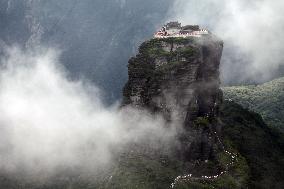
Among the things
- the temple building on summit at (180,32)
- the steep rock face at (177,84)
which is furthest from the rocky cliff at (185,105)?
the temple building on summit at (180,32)

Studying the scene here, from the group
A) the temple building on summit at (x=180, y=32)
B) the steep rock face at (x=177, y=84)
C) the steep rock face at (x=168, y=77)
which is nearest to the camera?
the steep rock face at (x=168, y=77)

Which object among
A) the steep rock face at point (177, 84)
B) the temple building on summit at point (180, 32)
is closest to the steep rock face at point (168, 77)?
the steep rock face at point (177, 84)

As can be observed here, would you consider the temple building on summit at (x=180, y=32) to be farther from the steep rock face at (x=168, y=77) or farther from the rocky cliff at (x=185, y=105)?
the steep rock face at (x=168, y=77)

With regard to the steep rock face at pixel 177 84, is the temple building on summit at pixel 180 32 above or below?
above

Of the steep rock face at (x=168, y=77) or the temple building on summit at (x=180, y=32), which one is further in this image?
the temple building on summit at (x=180, y=32)

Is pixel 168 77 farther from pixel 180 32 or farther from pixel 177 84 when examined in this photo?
pixel 180 32

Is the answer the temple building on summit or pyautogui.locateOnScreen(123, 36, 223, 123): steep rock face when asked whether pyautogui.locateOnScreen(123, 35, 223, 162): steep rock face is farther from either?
the temple building on summit

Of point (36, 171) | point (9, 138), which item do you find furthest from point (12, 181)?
point (9, 138)

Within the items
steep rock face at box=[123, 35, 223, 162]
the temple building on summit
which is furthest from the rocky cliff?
the temple building on summit

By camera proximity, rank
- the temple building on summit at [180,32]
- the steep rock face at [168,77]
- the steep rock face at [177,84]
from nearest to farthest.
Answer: the steep rock face at [168,77] → the steep rock face at [177,84] → the temple building on summit at [180,32]
